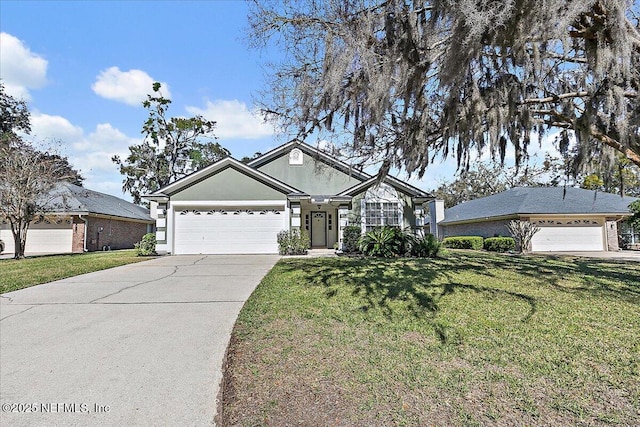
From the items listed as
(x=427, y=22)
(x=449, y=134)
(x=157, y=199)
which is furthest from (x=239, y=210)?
(x=427, y=22)

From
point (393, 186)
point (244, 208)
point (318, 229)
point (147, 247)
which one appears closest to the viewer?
point (147, 247)

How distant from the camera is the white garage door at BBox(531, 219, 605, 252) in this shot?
19984 mm

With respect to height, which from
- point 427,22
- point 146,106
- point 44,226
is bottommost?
point 44,226

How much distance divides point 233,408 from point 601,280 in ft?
29.1

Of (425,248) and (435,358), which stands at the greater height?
(425,248)

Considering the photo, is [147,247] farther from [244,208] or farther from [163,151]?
[163,151]

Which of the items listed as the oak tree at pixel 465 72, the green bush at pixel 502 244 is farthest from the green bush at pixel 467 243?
the oak tree at pixel 465 72

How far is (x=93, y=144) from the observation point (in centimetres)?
2648

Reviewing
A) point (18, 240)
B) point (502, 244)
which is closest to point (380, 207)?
point (502, 244)

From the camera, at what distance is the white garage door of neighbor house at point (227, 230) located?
16219 mm

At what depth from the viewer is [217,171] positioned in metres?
16.5

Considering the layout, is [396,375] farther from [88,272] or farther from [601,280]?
[88,272]

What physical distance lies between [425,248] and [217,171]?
977cm

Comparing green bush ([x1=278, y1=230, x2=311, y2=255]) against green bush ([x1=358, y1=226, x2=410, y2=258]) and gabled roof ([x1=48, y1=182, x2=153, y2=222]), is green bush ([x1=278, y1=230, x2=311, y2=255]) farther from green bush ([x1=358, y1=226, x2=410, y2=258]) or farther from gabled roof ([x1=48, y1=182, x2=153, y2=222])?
gabled roof ([x1=48, y1=182, x2=153, y2=222])
